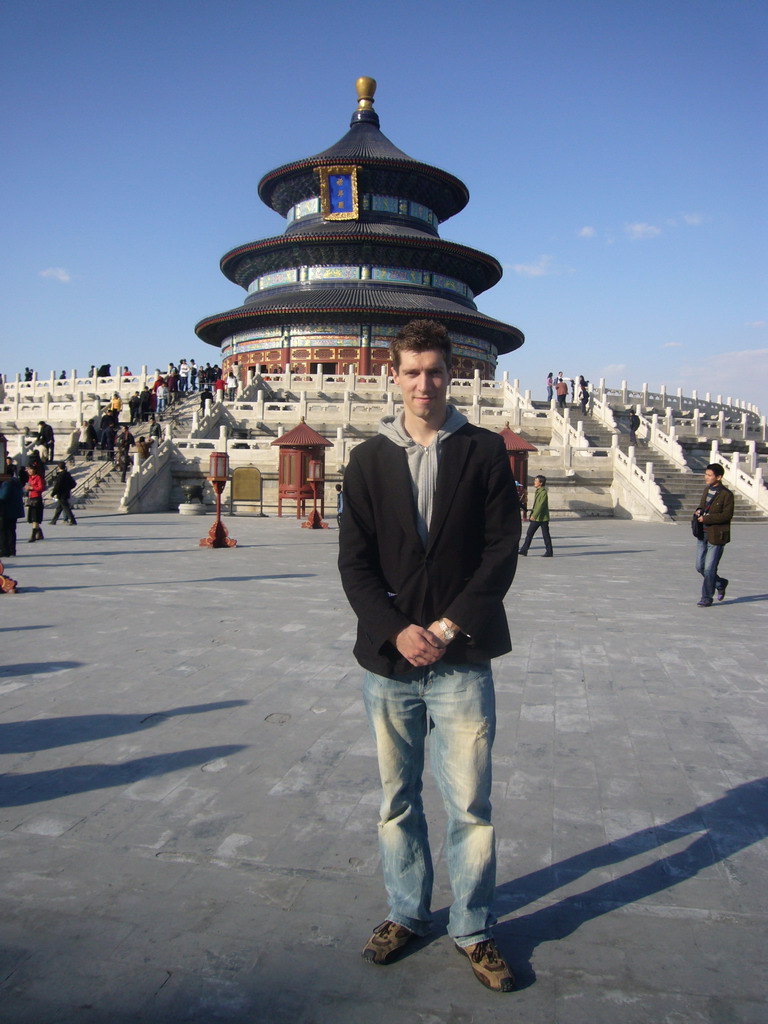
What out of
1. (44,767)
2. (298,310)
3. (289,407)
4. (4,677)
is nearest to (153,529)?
(289,407)

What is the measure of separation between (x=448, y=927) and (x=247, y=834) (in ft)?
3.51

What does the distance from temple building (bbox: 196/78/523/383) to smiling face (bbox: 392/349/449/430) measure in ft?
110

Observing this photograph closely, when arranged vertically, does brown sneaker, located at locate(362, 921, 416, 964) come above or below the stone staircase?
below

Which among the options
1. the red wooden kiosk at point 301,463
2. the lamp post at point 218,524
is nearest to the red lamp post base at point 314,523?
the red wooden kiosk at point 301,463

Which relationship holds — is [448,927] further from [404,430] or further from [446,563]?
[404,430]

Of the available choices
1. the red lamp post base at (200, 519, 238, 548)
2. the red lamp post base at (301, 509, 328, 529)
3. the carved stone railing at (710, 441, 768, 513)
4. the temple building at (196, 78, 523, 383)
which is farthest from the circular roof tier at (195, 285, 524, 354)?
the red lamp post base at (200, 519, 238, 548)

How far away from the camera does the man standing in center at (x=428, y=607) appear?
256 cm

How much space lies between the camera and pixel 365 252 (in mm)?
38938

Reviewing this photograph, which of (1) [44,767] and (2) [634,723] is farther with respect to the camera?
(2) [634,723]

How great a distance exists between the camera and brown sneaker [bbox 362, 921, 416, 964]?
2473 mm

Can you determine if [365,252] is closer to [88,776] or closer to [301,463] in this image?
[301,463]

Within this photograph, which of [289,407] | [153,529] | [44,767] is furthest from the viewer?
[289,407]

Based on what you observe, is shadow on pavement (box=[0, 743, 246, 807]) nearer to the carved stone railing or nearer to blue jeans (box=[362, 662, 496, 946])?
blue jeans (box=[362, 662, 496, 946])

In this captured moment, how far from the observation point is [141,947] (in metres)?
2.53
